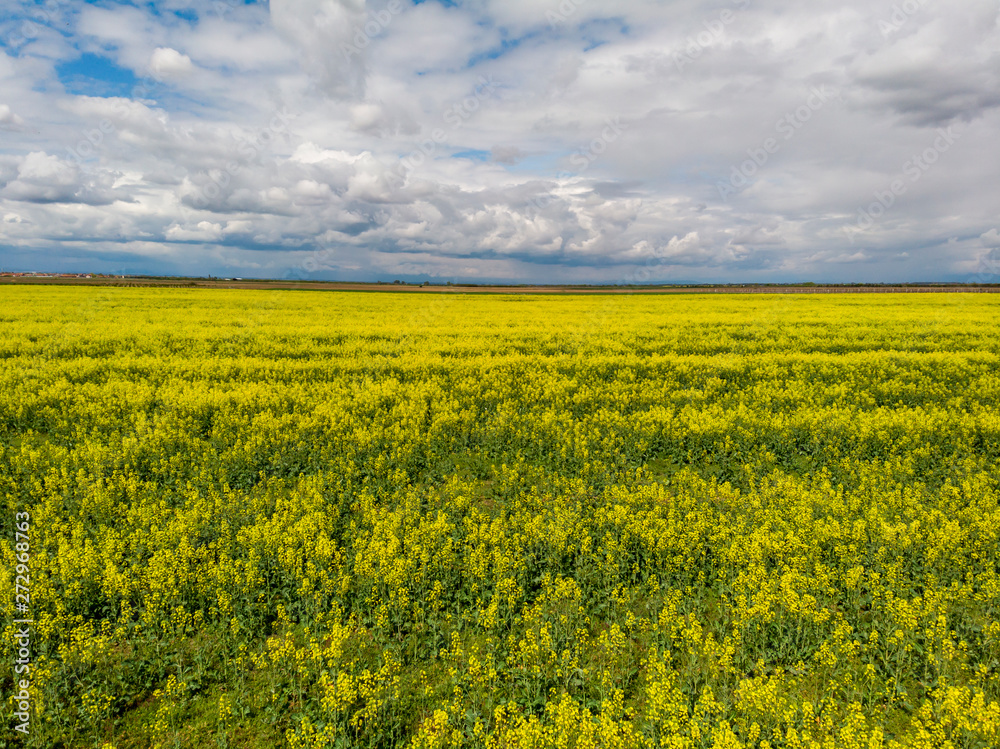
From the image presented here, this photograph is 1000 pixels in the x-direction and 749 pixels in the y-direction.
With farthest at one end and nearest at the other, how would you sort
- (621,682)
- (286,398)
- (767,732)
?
(286,398) < (621,682) < (767,732)

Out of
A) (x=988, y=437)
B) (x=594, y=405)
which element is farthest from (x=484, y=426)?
(x=988, y=437)

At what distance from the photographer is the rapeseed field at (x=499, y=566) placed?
13.9 ft

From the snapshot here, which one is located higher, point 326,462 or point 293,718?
point 326,462

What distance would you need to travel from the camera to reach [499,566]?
19.6ft

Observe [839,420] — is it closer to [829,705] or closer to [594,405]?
[594,405]

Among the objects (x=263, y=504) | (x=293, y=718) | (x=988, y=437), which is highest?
(x=988, y=437)

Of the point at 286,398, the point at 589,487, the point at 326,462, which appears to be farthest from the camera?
the point at 286,398

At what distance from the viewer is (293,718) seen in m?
4.25

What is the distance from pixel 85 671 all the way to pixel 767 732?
6.23m

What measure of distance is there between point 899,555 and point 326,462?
29.1 ft

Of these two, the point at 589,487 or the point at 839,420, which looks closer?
the point at 589,487

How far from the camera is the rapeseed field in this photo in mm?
4242

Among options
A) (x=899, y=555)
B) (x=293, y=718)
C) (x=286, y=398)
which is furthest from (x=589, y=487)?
(x=286, y=398)

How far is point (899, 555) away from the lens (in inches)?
243
